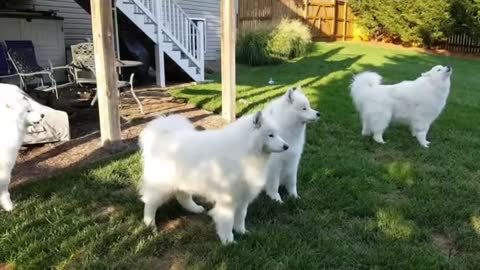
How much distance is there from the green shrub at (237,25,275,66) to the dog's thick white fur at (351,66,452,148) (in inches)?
359

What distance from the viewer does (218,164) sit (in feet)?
9.60

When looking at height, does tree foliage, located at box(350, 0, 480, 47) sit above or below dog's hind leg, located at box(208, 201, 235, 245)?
above

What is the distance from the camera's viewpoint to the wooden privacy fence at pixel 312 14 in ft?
69.7

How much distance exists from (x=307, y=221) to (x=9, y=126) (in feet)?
8.00

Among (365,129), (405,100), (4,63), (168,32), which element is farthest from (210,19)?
(405,100)

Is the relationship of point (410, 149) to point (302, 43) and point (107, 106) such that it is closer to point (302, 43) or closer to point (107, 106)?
point (107, 106)

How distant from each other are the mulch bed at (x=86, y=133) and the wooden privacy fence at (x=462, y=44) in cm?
1550

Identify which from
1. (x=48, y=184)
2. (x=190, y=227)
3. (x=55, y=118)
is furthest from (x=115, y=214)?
(x=55, y=118)

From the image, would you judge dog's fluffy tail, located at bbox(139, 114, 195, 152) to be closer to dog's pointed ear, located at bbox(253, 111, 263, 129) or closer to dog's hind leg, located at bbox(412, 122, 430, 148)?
dog's pointed ear, located at bbox(253, 111, 263, 129)

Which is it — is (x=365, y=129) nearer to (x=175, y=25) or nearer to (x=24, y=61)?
(x=24, y=61)

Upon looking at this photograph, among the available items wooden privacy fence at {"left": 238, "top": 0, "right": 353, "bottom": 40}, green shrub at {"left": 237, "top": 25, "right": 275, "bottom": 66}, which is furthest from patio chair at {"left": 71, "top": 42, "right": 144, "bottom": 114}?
wooden privacy fence at {"left": 238, "top": 0, "right": 353, "bottom": 40}

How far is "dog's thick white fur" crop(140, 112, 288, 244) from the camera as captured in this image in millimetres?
2898

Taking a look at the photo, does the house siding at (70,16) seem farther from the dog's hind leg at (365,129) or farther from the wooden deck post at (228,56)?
the dog's hind leg at (365,129)

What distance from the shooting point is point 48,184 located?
396 cm
